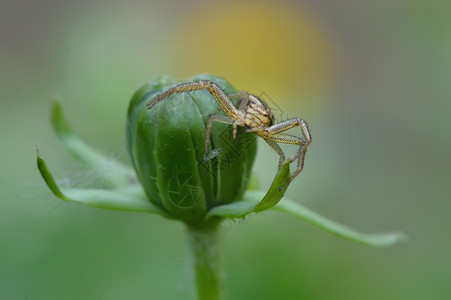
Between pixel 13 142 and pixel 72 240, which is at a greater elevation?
pixel 13 142

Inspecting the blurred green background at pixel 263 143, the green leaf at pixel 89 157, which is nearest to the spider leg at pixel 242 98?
the blurred green background at pixel 263 143

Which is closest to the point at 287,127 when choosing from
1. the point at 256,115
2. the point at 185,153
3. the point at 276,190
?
the point at 256,115

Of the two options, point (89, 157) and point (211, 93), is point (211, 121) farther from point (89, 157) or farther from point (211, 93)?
point (89, 157)

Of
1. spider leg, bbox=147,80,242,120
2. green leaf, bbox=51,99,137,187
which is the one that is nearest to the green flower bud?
spider leg, bbox=147,80,242,120

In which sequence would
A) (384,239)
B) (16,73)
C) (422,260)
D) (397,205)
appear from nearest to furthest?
(384,239)
(422,260)
(397,205)
(16,73)

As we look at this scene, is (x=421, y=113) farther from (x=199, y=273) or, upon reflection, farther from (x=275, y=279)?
(x=199, y=273)

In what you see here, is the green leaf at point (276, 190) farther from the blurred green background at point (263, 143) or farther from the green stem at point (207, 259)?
the green stem at point (207, 259)

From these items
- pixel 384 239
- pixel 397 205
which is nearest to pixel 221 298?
pixel 384 239
